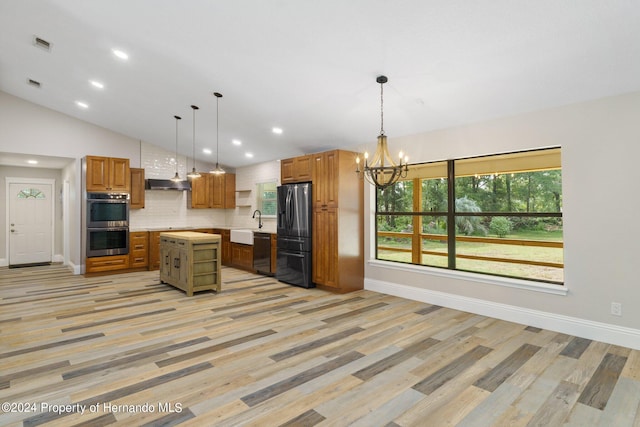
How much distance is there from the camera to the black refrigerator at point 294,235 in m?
5.81

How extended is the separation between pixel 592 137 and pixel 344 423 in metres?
3.69

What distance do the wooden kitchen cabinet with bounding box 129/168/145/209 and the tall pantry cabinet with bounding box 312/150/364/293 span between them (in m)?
4.30

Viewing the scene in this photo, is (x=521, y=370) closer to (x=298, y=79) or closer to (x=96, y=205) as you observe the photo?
(x=298, y=79)

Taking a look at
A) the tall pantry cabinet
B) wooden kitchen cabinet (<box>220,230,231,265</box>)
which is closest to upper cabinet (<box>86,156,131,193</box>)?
wooden kitchen cabinet (<box>220,230,231,265</box>)

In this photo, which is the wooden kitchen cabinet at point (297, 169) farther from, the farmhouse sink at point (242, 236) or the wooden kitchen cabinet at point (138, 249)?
the wooden kitchen cabinet at point (138, 249)

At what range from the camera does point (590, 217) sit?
3.57 meters

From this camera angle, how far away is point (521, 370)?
2844mm

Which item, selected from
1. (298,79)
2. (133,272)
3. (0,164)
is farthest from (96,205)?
Result: (298,79)

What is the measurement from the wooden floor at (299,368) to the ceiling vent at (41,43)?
3.44m

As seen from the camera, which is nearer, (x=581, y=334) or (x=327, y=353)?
(x=327, y=353)

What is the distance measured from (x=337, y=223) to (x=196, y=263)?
2304 mm

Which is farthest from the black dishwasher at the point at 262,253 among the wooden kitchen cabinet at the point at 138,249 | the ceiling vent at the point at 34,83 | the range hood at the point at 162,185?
the ceiling vent at the point at 34,83

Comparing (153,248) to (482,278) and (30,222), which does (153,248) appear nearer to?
(30,222)

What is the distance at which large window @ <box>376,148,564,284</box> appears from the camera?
4508mm
